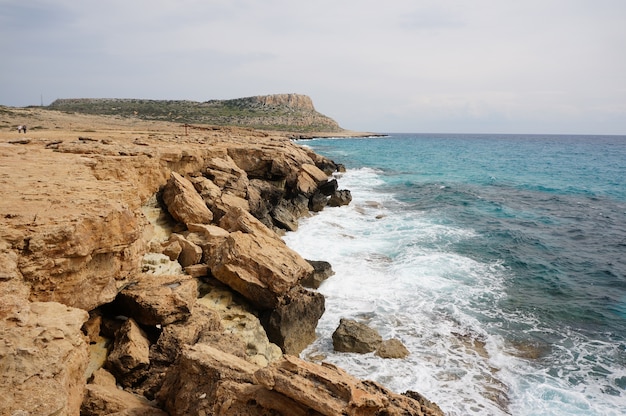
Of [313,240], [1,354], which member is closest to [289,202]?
[313,240]

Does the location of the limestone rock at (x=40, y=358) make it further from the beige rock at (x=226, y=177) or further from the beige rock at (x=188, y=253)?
the beige rock at (x=226, y=177)

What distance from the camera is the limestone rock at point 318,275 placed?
1442cm

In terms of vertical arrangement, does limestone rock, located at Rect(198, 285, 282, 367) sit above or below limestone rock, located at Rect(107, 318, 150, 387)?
below

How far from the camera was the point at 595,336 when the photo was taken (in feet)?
41.0

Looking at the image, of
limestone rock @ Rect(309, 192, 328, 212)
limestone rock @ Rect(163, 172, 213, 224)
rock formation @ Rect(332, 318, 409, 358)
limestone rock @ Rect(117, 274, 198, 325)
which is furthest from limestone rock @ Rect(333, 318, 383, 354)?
limestone rock @ Rect(309, 192, 328, 212)

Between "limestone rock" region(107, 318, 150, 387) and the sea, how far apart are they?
4862mm

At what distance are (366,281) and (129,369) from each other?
10.0m

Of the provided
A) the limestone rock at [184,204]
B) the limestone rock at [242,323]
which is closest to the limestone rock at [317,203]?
the limestone rock at [184,204]

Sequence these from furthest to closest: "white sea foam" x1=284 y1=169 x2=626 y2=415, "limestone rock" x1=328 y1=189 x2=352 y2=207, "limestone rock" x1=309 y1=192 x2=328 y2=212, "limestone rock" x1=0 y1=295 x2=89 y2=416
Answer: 1. "limestone rock" x1=328 y1=189 x2=352 y2=207
2. "limestone rock" x1=309 y1=192 x2=328 y2=212
3. "white sea foam" x1=284 y1=169 x2=626 y2=415
4. "limestone rock" x1=0 y1=295 x2=89 y2=416

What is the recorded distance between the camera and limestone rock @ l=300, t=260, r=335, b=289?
14.4m

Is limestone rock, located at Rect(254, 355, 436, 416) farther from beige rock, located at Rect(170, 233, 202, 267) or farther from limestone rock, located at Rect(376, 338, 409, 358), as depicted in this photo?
beige rock, located at Rect(170, 233, 202, 267)

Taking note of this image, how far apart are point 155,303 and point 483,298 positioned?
11812 millimetres

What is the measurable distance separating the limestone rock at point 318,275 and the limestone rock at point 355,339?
327cm

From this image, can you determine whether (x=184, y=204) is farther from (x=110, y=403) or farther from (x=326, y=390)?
(x=326, y=390)
